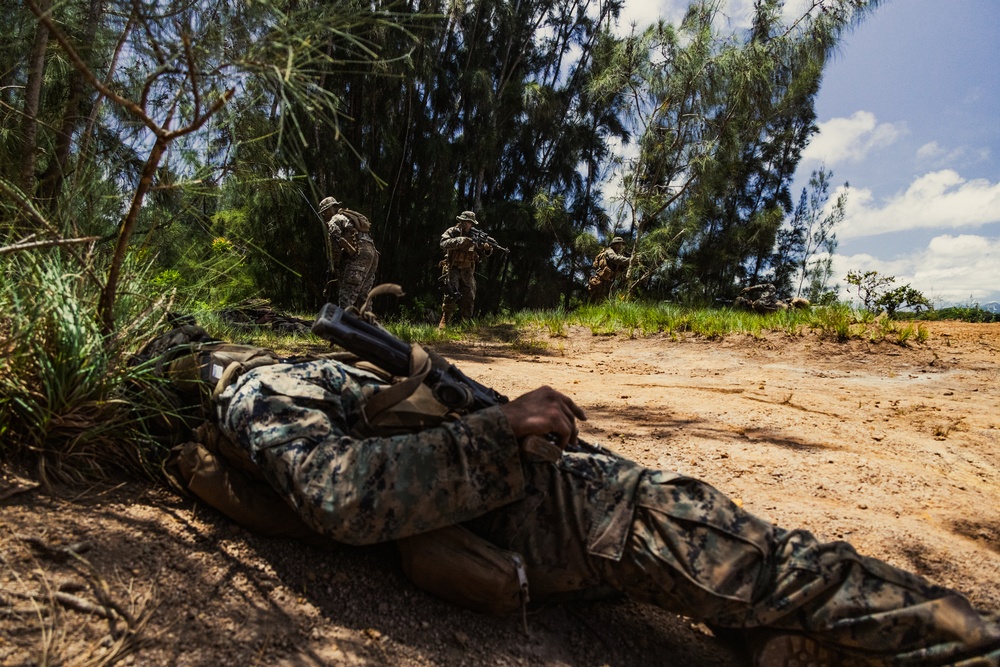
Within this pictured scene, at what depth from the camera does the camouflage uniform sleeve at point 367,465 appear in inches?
52.3

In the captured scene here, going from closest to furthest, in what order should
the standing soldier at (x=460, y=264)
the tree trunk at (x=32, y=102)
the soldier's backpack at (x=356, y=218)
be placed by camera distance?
the tree trunk at (x=32, y=102) → the soldier's backpack at (x=356, y=218) → the standing soldier at (x=460, y=264)

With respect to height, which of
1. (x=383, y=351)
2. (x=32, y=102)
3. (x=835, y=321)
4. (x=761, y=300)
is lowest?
(x=383, y=351)

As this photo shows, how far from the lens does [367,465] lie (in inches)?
53.3

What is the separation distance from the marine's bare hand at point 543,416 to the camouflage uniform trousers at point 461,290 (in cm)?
878

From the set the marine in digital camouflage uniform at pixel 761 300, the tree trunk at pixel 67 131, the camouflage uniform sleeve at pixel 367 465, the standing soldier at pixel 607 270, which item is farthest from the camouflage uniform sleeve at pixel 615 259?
the camouflage uniform sleeve at pixel 367 465

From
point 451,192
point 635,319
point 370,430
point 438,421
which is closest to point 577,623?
point 438,421

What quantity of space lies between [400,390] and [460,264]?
8.71m

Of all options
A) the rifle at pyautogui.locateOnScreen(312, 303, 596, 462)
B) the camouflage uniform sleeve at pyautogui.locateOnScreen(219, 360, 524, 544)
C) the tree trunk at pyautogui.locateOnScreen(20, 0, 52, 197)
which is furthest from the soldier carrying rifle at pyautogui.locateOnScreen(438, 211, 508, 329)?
the camouflage uniform sleeve at pyautogui.locateOnScreen(219, 360, 524, 544)

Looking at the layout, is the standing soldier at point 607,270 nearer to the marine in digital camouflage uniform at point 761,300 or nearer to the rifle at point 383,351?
the marine in digital camouflage uniform at point 761,300

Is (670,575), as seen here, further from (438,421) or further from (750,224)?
(750,224)

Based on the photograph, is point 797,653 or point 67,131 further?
point 67,131

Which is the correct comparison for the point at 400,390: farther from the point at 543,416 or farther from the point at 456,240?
the point at 456,240

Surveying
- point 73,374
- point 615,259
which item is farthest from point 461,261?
point 73,374

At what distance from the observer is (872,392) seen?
470 centimetres
